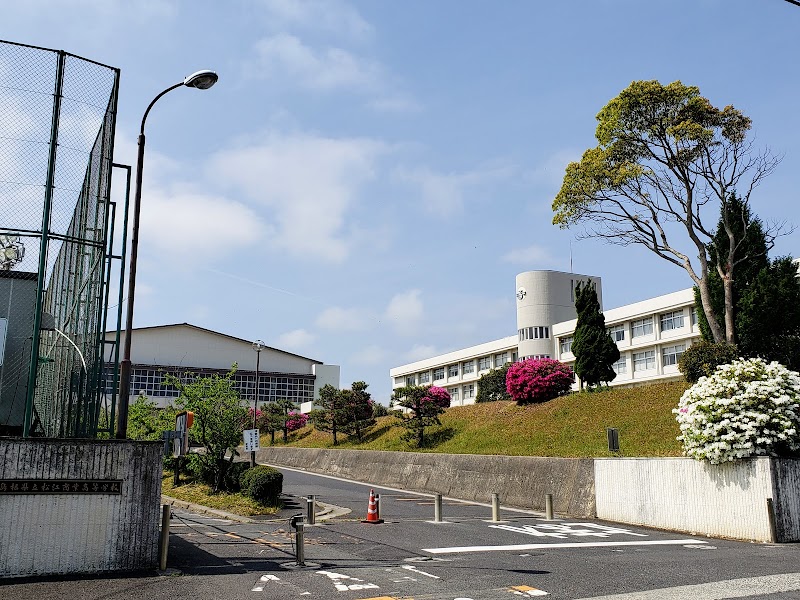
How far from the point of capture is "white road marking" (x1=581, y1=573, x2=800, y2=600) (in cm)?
823

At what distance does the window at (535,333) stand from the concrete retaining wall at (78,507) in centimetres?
5455

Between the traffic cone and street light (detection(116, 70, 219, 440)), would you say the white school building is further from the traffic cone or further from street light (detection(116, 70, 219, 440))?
street light (detection(116, 70, 219, 440))

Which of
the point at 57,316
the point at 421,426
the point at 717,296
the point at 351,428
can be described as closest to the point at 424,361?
the point at 351,428

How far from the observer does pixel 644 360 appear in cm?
5053

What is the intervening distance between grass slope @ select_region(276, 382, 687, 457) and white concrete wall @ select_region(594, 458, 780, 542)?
120 inches

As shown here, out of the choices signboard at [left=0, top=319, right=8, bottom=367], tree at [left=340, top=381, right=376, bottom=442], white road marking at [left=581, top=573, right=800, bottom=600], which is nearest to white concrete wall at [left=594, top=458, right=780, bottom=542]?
white road marking at [left=581, top=573, right=800, bottom=600]

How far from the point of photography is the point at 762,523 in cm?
1460

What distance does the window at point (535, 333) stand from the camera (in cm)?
6209

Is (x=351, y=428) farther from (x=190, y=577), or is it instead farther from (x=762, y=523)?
(x=190, y=577)

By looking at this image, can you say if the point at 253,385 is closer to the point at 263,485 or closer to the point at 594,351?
the point at 594,351

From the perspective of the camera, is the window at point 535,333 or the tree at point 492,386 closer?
the tree at point 492,386

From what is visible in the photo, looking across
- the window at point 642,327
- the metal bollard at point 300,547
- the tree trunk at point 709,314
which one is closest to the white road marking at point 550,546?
the metal bollard at point 300,547

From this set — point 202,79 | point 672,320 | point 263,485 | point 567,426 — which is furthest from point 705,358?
point 672,320

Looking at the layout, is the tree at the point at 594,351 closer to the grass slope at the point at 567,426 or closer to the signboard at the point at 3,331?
the grass slope at the point at 567,426
